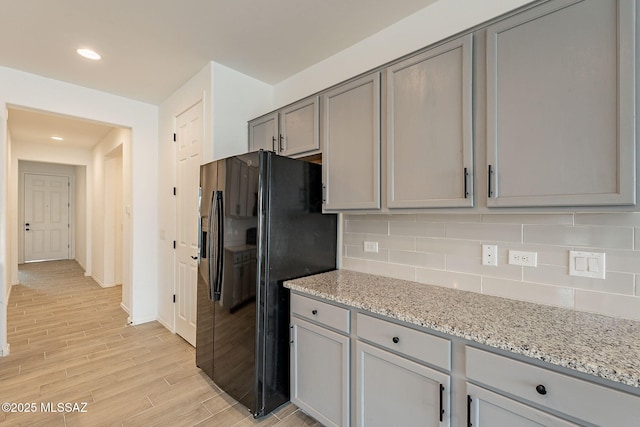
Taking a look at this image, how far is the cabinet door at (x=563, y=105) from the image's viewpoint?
1.07 meters

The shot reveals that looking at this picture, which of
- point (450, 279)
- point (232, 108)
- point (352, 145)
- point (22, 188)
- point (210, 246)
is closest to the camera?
point (450, 279)

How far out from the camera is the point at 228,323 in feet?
6.82

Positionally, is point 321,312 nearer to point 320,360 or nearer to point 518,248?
point 320,360

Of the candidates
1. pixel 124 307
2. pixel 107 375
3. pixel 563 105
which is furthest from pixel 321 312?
pixel 124 307

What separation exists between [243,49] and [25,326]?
3931mm

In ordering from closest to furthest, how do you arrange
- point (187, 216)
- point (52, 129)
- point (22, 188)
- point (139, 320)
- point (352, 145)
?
1. point (352, 145)
2. point (187, 216)
3. point (139, 320)
4. point (52, 129)
5. point (22, 188)

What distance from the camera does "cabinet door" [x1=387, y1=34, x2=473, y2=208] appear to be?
144 cm

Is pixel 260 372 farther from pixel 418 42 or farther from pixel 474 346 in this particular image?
pixel 418 42

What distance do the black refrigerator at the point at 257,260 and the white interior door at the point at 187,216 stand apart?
0.70m

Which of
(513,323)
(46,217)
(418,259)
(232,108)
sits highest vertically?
(232,108)

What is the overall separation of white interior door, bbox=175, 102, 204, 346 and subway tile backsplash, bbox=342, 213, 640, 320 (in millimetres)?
1702

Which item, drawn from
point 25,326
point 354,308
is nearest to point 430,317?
point 354,308

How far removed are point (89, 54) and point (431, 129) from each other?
9.30 feet

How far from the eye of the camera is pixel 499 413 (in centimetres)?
108
